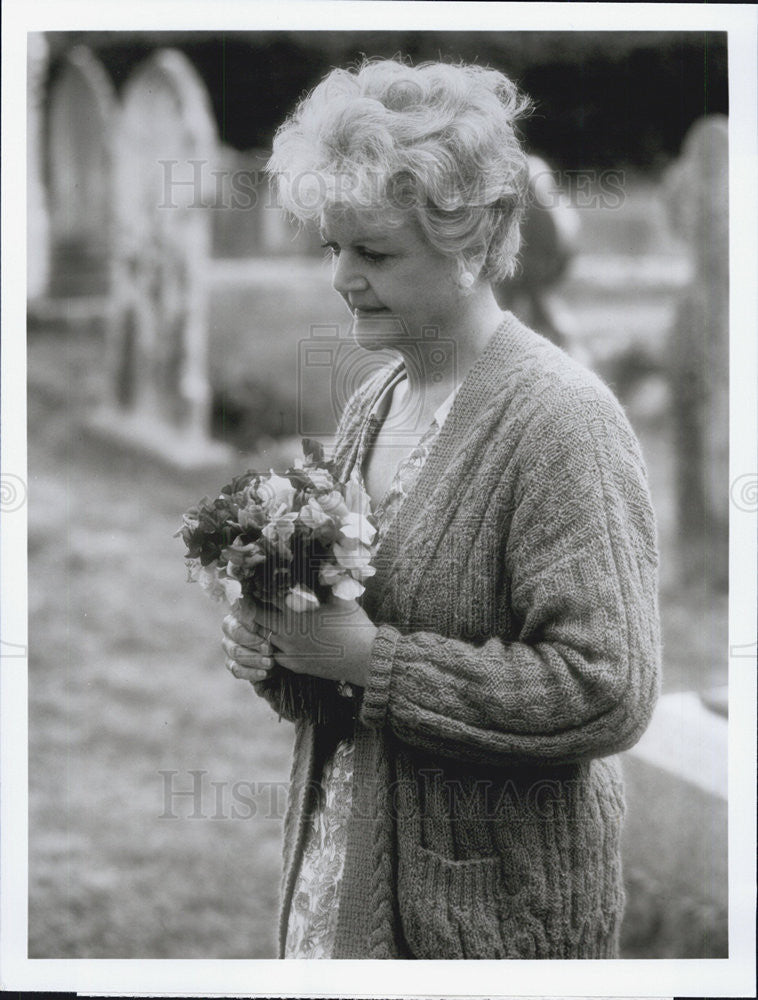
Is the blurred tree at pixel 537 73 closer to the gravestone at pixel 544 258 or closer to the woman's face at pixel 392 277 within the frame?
the gravestone at pixel 544 258

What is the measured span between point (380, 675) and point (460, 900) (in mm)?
400

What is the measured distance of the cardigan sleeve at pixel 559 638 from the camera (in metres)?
1.67

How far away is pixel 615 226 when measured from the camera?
5.50 meters

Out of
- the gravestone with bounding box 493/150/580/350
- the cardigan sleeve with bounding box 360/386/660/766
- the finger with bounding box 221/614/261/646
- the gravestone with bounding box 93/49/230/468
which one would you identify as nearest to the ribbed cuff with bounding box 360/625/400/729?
the cardigan sleeve with bounding box 360/386/660/766

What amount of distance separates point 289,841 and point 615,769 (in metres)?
0.60

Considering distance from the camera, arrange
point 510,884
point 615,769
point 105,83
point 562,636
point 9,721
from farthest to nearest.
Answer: point 105,83, point 9,721, point 615,769, point 510,884, point 562,636

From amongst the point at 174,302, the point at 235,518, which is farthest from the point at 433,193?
the point at 174,302

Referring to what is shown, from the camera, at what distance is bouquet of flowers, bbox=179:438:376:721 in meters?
1.73

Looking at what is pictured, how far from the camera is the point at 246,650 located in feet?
6.16

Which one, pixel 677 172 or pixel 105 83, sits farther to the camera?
pixel 105 83

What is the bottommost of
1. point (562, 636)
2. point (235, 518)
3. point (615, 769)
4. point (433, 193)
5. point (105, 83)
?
point (615, 769)

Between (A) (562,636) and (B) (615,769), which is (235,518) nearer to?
(A) (562,636)

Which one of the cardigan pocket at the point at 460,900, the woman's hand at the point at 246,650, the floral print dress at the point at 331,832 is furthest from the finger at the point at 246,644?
the cardigan pocket at the point at 460,900

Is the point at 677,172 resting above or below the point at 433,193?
above
